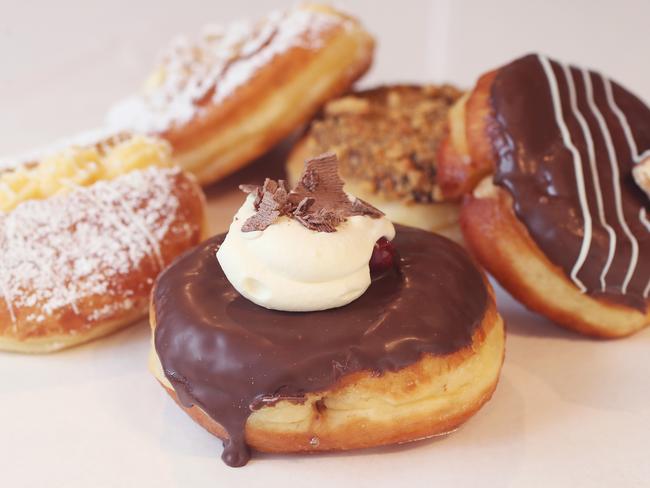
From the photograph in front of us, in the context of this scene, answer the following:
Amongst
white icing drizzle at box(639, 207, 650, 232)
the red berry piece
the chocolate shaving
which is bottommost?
white icing drizzle at box(639, 207, 650, 232)

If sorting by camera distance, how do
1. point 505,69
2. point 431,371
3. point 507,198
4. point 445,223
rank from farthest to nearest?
point 445,223, point 505,69, point 507,198, point 431,371

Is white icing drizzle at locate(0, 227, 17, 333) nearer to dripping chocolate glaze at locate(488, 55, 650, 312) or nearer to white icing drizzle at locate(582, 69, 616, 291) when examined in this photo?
dripping chocolate glaze at locate(488, 55, 650, 312)

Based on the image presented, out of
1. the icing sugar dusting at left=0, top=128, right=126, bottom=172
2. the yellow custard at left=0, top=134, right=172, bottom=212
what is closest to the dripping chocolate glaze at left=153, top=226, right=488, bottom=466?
the yellow custard at left=0, top=134, right=172, bottom=212

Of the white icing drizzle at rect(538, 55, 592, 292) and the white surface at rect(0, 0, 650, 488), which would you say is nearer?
the white surface at rect(0, 0, 650, 488)

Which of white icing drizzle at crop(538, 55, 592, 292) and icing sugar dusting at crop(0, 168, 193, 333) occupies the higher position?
white icing drizzle at crop(538, 55, 592, 292)

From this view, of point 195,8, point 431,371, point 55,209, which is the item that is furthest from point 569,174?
point 195,8

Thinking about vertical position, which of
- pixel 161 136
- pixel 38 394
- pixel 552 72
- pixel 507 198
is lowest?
pixel 38 394

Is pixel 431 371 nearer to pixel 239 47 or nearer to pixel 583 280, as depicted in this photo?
pixel 583 280

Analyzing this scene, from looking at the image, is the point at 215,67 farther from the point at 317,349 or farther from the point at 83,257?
the point at 317,349


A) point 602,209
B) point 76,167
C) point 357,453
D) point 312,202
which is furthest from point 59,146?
point 602,209
